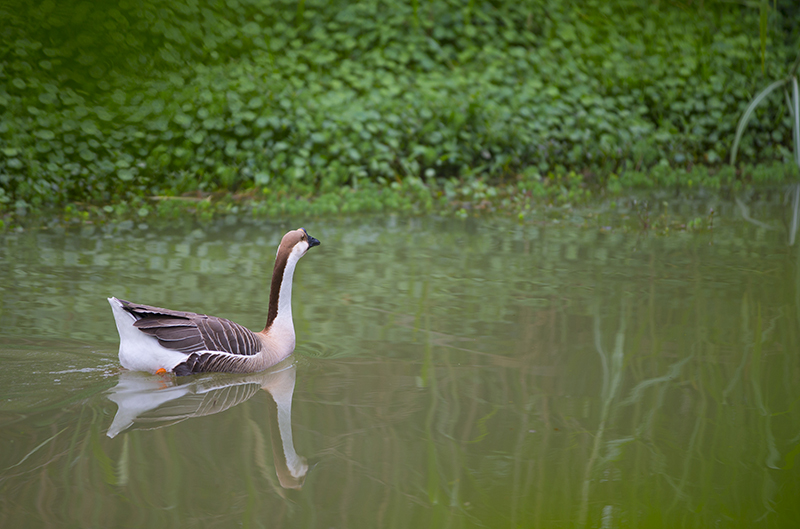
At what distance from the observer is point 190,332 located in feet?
14.8

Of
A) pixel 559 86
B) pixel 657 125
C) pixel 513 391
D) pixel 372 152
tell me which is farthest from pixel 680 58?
pixel 513 391

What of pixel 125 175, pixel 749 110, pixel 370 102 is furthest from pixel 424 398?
pixel 749 110

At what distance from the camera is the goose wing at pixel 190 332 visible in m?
4.44

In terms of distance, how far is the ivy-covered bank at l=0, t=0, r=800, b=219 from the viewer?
10469 mm

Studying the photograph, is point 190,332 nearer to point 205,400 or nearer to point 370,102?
point 205,400

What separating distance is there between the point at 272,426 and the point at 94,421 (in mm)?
896

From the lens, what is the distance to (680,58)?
1379cm

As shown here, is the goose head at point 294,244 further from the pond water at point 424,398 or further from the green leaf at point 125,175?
the green leaf at point 125,175

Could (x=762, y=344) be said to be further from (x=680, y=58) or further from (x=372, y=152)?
(x=680, y=58)

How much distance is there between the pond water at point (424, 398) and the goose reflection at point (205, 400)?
0.05 ft

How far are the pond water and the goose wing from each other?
0.72 feet

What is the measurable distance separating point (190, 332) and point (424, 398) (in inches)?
55.8

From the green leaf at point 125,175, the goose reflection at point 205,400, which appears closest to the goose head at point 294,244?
the goose reflection at point 205,400

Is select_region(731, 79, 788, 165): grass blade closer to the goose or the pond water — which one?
the pond water
